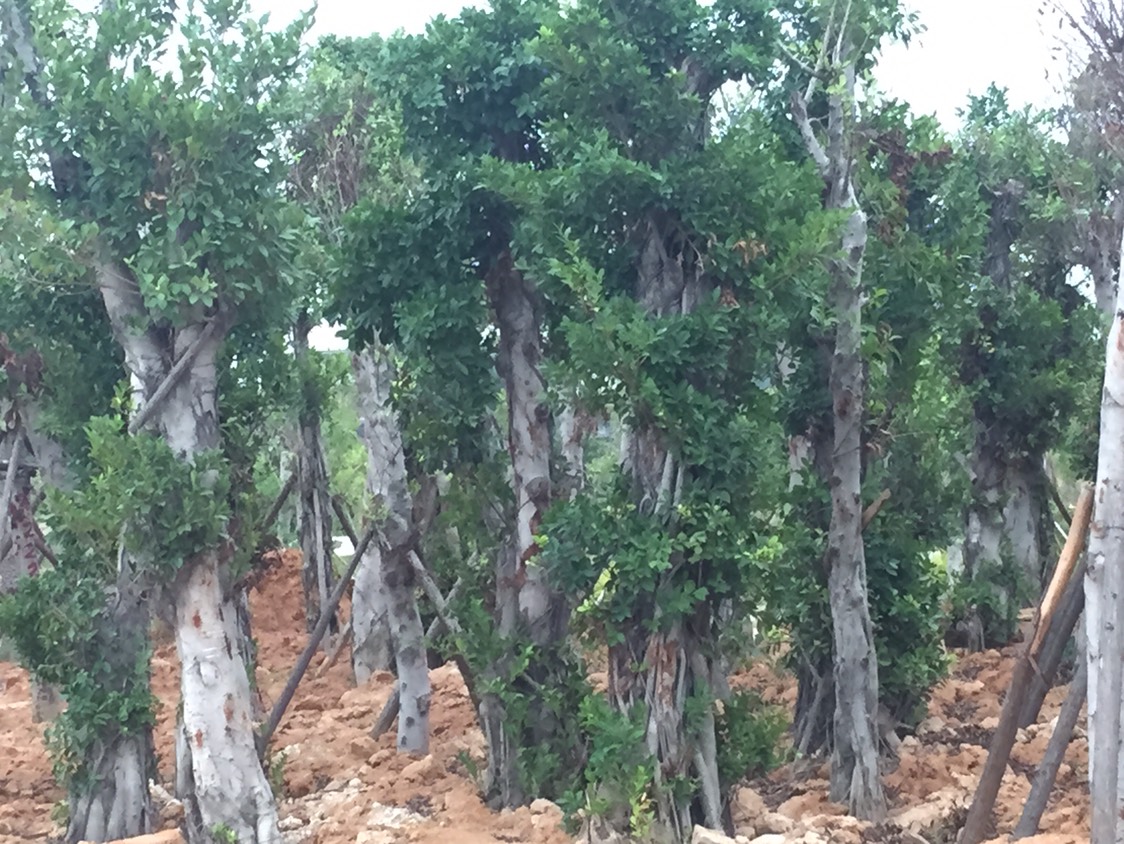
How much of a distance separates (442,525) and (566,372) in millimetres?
3051

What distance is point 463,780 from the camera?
30.6 feet

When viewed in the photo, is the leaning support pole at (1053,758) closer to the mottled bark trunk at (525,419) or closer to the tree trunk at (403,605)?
the mottled bark trunk at (525,419)

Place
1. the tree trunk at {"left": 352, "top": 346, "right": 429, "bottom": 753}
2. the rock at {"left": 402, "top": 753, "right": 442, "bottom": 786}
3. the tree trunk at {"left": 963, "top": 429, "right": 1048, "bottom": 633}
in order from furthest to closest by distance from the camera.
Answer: the tree trunk at {"left": 963, "top": 429, "right": 1048, "bottom": 633}
the tree trunk at {"left": 352, "top": 346, "right": 429, "bottom": 753}
the rock at {"left": 402, "top": 753, "right": 442, "bottom": 786}

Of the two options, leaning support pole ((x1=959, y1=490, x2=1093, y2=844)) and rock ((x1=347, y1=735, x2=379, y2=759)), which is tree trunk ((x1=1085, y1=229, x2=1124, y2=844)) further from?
rock ((x1=347, y1=735, x2=379, y2=759))

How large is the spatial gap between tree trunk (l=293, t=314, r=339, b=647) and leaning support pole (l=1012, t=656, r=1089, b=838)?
23.1 feet

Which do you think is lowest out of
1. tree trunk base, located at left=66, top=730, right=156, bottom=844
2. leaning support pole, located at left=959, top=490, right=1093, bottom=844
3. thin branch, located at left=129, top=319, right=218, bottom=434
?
tree trunk base, located at left=66, top=730, right=156, bottom=844

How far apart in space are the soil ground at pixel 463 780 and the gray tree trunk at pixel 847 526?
39 cm

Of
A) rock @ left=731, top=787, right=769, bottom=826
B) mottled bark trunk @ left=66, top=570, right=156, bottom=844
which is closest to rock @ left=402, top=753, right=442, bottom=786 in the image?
mottled bark trunk @ left=66, top=570, right=156, bottom=844

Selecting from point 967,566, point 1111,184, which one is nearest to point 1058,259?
point 1111,184

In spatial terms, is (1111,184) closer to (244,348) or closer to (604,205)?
(604,205)

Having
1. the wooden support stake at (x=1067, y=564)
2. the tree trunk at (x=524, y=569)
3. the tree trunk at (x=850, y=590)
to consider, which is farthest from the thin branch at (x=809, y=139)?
the wooden support stake at (x=1067, y=564)

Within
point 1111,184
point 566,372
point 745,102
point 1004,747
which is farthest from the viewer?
point 1111,184

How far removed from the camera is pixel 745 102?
35.2 feet

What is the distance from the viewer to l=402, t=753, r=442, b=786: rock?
9.45m
